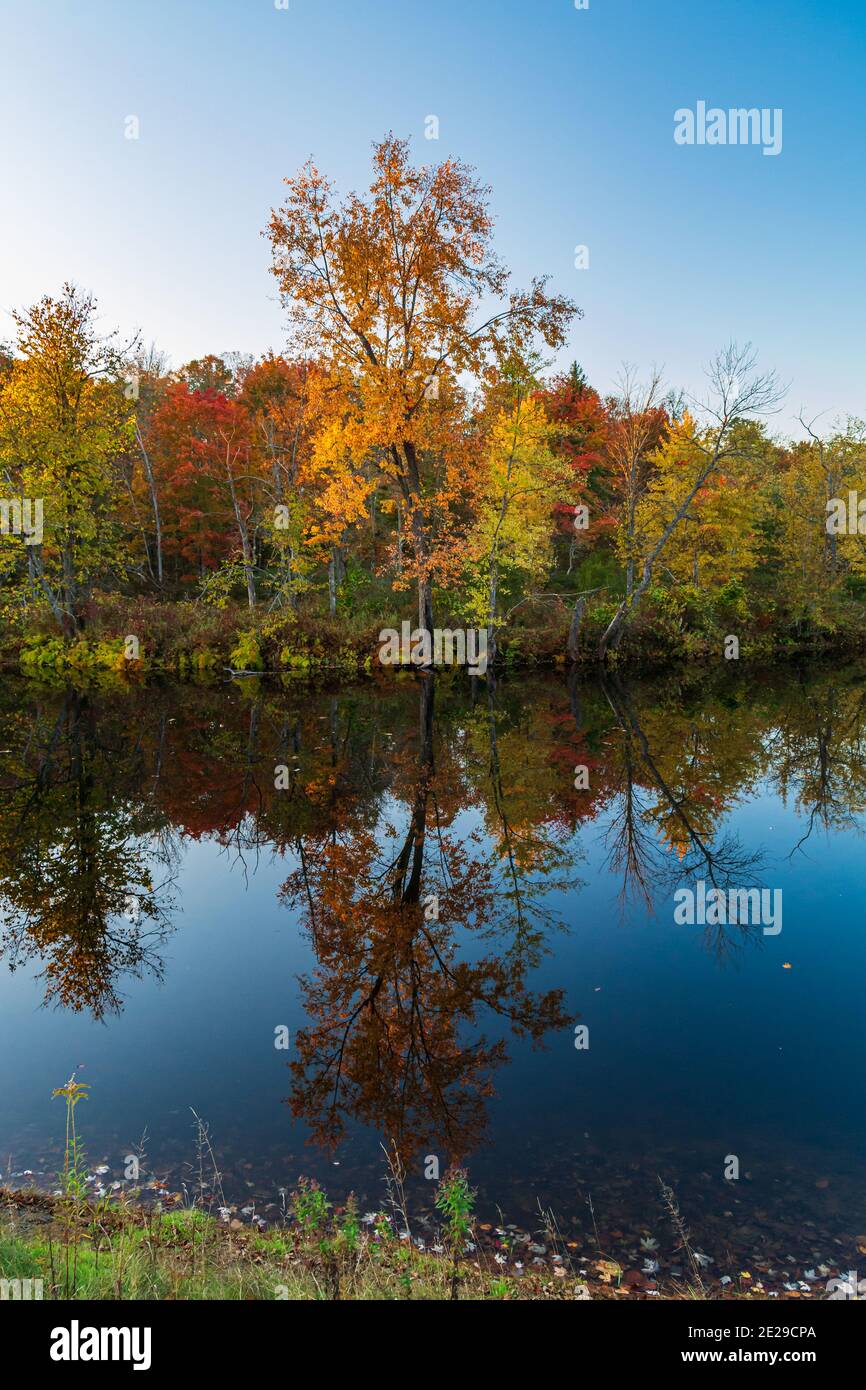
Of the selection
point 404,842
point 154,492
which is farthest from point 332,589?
point 404,842

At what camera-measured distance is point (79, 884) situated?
9.75m

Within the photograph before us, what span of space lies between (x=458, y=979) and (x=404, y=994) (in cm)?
61

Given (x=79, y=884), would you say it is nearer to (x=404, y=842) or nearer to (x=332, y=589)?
(x=404, y=842)

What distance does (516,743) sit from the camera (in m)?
17.5

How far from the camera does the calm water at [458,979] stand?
5098 mm

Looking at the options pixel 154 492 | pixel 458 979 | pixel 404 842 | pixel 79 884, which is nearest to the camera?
pixel 458 979

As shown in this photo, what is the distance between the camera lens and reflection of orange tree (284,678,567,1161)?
5594 mm

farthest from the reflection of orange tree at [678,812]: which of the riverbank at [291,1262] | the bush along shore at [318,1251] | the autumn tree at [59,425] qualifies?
the autumn tree at [59,425]

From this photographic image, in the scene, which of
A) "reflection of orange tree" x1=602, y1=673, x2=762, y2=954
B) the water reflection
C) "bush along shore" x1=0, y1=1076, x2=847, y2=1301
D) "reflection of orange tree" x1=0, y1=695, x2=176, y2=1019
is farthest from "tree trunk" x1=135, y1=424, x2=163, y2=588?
"bush along shore" x1=0, y1=1076, x2=847, y2=1301

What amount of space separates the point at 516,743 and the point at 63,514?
21296mm

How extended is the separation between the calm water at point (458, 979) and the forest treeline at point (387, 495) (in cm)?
1442

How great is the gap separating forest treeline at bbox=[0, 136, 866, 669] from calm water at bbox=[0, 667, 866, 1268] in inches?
568

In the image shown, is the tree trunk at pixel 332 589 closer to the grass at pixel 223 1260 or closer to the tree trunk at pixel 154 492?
the tree trunk at pixel 154 492
